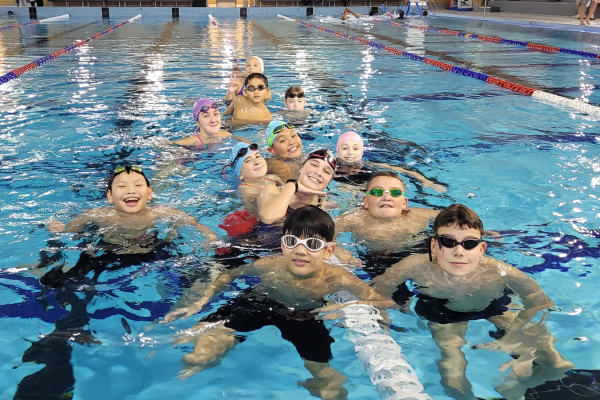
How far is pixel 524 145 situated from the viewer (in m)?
5.77

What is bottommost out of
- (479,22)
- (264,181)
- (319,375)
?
(319,375)

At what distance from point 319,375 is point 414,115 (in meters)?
5.37

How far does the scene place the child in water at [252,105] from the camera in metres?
6.55

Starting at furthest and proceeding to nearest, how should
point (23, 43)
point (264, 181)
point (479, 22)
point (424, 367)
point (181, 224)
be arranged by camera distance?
point (479, 22), point (23, 43), point (264, 181), point (181, 224), point (424, 367)

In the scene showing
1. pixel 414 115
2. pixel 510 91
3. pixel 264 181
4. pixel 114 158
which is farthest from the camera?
pixel 510 91

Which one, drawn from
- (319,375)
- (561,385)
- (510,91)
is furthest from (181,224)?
(510,91)

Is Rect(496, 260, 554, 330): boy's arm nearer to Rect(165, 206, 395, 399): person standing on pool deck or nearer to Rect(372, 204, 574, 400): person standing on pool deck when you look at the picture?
Rect(372, 204, 574, 400): person standing on pool deck

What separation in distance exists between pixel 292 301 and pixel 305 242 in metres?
0.32

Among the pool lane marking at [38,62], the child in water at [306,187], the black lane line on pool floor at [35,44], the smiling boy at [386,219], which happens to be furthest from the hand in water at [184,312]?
the black lane line on pool floor at [35,44]

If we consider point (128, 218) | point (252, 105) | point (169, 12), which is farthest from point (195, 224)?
point (169, 12)

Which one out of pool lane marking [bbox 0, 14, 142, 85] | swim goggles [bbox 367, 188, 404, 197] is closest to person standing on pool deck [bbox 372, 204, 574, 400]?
swim goggles [bbox 367, 188, 404, 197]

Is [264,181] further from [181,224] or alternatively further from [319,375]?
[319,375]

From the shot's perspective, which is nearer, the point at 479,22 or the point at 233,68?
the point at 233,68

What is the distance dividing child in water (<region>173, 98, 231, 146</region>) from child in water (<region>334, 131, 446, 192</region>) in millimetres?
1516
